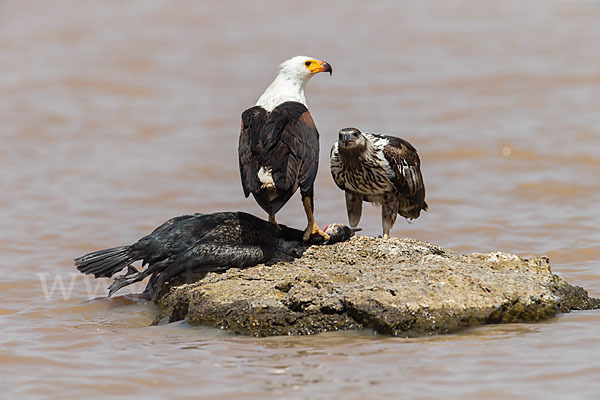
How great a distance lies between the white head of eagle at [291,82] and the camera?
7.79 metres

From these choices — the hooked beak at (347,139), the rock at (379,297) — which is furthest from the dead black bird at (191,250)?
the hooked beak at (347,139)

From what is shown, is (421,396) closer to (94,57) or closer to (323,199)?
(323,199)

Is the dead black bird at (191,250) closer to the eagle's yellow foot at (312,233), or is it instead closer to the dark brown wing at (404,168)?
the eagle's yellow foot at (312,233)

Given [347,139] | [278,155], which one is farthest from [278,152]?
[347,139]

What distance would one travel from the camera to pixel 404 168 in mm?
7906

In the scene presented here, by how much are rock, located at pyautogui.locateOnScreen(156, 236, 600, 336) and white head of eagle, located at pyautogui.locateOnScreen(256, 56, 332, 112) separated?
5.83ft

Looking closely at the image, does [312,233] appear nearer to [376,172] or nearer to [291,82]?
[376,172]

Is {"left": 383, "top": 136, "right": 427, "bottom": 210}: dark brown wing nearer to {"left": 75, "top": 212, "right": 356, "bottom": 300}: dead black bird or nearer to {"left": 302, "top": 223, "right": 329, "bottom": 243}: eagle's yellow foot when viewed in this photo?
{"left": 302, "top": 223, "right": 329, "bottom": 243}: eagle's yellow foot

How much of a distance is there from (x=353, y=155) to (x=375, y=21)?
15373 mm

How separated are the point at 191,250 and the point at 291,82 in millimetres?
2161

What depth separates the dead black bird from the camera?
663 centimetres

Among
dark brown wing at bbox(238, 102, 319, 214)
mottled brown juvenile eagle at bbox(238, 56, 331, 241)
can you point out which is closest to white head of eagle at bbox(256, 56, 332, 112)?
mottled brown juvenile eagle at bbox(238, 56, 331, 241)

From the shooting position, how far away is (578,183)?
40.5 ft

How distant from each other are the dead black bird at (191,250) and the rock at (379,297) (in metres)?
0.14
